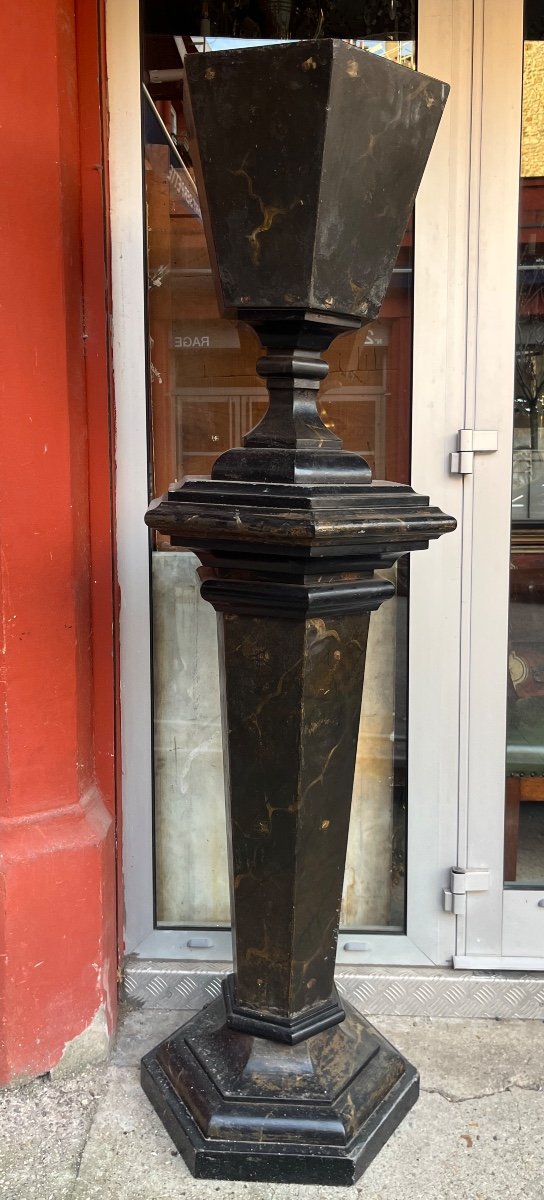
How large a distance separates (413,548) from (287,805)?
0.45 meters

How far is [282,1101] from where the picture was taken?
1.39 meters

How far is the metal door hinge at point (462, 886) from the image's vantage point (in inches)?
71.4

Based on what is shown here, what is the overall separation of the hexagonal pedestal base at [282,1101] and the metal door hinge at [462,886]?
373 mm

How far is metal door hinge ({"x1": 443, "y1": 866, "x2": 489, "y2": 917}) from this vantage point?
1814 mm

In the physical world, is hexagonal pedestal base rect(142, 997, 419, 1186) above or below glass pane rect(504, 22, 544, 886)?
below

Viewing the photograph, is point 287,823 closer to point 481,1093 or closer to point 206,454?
point 481,1093

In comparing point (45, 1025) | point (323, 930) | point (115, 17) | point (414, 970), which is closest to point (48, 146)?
point (115, 17)

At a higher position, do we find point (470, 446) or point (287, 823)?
point (470, 446)

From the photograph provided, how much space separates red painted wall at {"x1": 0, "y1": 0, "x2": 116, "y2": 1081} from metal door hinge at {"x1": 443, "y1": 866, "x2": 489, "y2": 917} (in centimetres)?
73

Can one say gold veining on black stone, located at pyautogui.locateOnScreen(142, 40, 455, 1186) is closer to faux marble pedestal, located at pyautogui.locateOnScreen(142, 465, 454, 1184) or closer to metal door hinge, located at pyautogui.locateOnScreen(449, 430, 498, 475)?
faux marble pedestal, located at pyautogui.locateOnScreen(142, 465, 454, 1184)

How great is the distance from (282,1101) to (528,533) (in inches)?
46.1

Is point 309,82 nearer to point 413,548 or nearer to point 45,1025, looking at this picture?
point 413,548

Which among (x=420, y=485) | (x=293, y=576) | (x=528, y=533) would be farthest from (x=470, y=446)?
(x=293, y=576)

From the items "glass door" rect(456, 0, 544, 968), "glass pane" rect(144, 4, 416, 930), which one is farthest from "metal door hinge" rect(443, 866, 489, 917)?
"glass pane" rect(144, 4, 416, 930)
